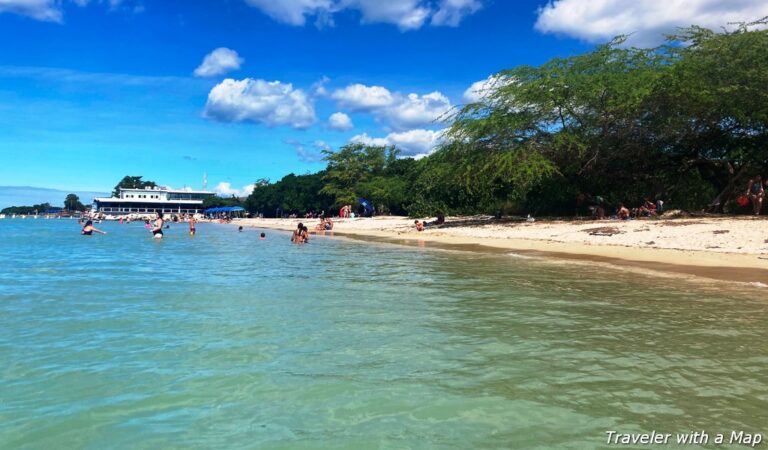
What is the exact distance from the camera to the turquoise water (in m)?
4.29

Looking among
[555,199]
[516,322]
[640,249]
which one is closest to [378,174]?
[555,199]

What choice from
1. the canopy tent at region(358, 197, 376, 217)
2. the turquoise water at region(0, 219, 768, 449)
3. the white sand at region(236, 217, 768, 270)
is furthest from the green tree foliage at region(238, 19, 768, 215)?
the canopy tent at region(358, 197, 376, 217)

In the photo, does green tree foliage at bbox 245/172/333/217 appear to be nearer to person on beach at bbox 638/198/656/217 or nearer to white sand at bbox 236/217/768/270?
white sand at bbox 236/217/768/270

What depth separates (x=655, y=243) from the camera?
68.2 ft

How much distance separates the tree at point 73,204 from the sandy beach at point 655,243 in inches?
7348

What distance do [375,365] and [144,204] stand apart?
164 m

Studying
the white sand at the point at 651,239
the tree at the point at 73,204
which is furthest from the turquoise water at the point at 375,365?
the tree at the point at 73,204

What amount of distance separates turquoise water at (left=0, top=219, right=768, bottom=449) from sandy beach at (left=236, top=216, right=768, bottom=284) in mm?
4485

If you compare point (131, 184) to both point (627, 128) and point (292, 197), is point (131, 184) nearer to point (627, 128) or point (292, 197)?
point (292, 197)

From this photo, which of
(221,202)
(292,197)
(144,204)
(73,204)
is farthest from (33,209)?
(292,197)

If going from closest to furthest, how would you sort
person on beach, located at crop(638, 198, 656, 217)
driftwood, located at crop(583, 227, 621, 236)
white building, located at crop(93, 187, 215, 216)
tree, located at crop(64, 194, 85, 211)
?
driftwood, located at crop(583, 227, 621, 236)
person on beach, located at crop(638, 198, 656, 217)
white building, located at crop(93, 187, 215, 216)
tree, located at crop(64, 194, 85, 211)

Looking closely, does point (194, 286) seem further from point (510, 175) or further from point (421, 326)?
point (510, 175)

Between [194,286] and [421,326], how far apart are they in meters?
6.59

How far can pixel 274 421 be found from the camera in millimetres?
4441
